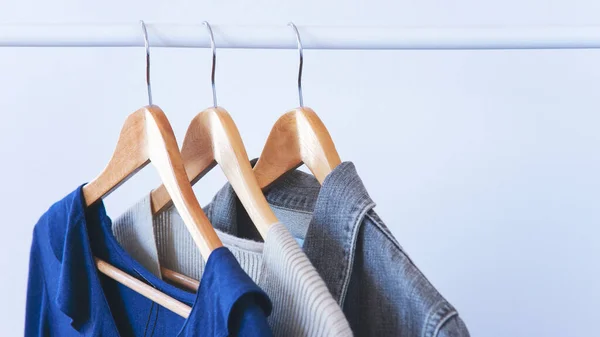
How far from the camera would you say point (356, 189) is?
0.57 m

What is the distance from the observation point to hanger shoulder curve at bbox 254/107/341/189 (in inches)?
24.2

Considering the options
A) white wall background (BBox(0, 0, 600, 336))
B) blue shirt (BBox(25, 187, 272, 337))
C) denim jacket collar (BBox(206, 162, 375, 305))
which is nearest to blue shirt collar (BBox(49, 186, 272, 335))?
blue shirt (BBox(25, 187, 272, 337))

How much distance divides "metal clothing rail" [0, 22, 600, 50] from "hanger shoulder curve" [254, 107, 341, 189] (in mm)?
66

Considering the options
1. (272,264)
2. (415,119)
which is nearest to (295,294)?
(272,264)

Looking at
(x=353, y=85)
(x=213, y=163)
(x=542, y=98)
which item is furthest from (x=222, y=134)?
(x=542, y=98)

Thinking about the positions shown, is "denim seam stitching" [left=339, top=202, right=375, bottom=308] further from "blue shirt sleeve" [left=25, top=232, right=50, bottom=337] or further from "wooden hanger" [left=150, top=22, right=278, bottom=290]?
"blue shirt sleeve" [left=25, top=232, right=50, bottom=337]

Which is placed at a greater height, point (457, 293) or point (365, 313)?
point (365, 313)

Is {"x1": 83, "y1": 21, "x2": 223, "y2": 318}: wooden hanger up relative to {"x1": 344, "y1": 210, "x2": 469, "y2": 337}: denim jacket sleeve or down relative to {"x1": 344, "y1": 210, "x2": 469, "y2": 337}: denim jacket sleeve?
up

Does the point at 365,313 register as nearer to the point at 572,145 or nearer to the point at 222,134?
the point at 222,134

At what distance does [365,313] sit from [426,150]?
2.37 ft

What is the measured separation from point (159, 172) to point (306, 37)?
168mm

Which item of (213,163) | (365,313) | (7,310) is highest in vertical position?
(213,163)

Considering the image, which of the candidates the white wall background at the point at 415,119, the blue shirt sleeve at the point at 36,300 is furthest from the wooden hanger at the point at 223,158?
→ the white wall background at the point at 415,119

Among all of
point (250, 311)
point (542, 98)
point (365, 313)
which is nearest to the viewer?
point (250, 311)
